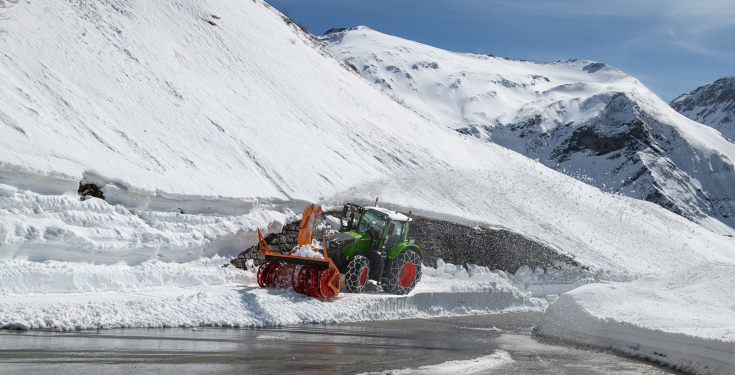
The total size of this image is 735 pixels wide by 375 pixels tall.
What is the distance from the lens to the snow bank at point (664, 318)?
618 centimetres

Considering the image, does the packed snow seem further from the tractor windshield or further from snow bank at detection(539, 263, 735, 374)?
the tractor windshield

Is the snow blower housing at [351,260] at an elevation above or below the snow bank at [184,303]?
above

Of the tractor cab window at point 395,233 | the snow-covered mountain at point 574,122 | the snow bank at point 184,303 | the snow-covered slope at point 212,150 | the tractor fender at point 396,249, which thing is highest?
the snow-covered mountain at point 574,122

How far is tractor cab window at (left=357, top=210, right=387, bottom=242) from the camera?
11352mm

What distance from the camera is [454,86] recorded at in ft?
381

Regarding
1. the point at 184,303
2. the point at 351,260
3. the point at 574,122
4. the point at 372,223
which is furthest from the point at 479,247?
the point at 574,122

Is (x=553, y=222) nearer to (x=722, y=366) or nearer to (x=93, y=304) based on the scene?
(x=722, y=366)

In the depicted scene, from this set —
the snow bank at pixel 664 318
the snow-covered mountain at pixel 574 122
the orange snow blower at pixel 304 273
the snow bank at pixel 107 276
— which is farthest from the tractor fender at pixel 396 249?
the snow-covered mountain at pixel 574 122

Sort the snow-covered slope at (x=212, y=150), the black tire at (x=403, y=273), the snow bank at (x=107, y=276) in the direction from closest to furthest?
1. the snow bank at (x=107, y=276)
2. the snow-covered slope at (x=212, y=150)
3. the black tire at (x=403, y=273)

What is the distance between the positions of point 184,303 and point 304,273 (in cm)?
229

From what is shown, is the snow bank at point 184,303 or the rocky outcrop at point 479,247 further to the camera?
the rocky outcrop at point 479,247

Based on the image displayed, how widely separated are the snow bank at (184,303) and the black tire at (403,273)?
25cm

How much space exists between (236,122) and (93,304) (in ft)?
34.7

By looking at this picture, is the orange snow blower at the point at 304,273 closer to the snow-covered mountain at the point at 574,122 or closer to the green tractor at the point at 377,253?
the green tractor at the point at 377,253
